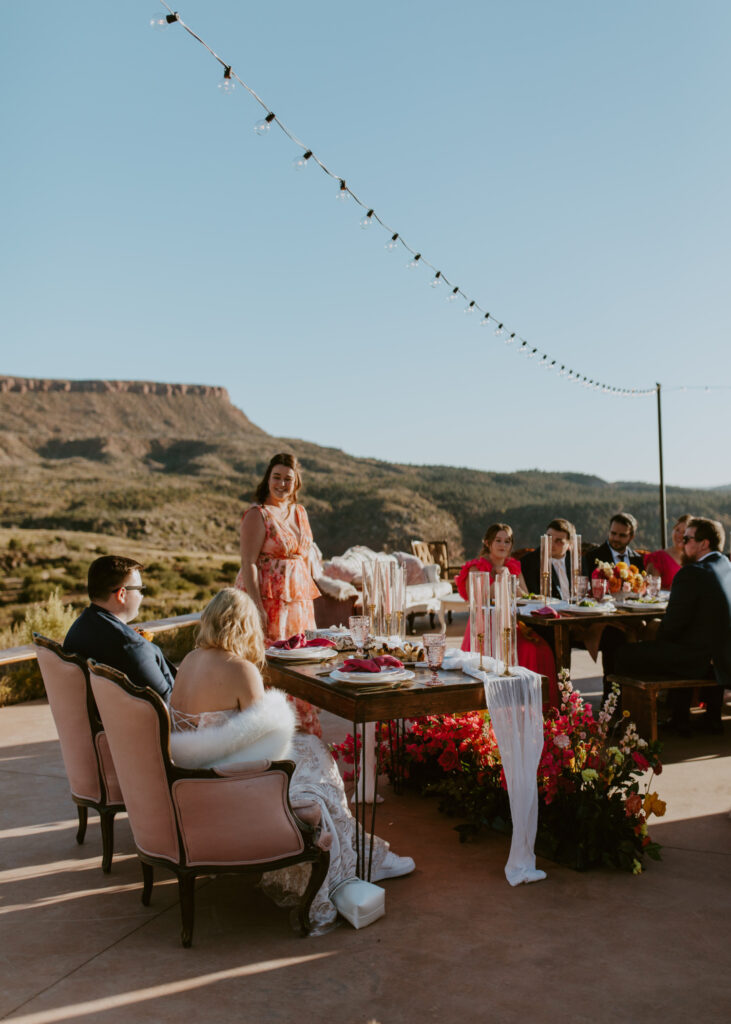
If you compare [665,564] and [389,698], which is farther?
[665,564]

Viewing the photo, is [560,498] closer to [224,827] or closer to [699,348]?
[699,348]

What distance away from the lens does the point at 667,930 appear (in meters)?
2.65

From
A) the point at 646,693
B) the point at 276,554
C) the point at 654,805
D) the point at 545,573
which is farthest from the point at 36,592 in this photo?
the point at 654,805

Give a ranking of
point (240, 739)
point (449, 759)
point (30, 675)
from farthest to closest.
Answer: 1. point (30, 675)
2. point (449, 759)
3. point (240, 739)

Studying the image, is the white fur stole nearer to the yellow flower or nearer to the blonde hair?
the blonde hair

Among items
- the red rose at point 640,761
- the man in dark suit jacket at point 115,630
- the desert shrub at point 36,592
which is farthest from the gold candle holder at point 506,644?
the desert shrub at point 36,592

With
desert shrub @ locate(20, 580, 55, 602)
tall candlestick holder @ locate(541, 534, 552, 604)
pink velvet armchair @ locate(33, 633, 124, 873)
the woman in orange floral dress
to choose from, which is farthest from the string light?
desert shrub @ locate(20, 580, 55, 602)

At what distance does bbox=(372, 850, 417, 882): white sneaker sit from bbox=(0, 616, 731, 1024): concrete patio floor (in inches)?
2.3

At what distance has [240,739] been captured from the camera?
2.63 meters

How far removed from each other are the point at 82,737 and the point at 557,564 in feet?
12.1

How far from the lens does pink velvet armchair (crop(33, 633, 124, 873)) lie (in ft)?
10.5

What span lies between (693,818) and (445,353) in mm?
24182

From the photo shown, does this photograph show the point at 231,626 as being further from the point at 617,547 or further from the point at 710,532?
the point at 617,547

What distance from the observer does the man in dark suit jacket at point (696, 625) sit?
4656mm
